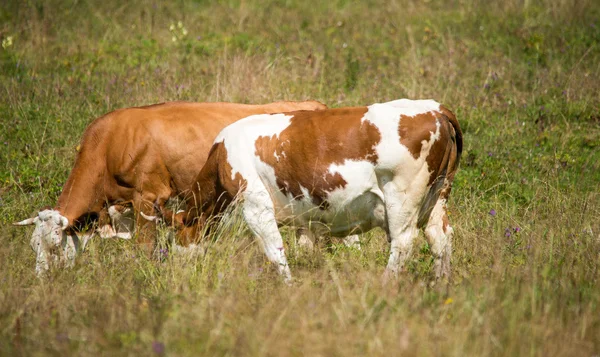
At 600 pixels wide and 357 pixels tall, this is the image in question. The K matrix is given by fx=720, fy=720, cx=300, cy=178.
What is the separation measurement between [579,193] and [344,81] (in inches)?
165

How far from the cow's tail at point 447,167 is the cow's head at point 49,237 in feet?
10.2

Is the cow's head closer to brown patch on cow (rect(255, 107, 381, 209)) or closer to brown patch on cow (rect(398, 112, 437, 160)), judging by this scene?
brown patch on cow (rect(255, 107, 381, 209))

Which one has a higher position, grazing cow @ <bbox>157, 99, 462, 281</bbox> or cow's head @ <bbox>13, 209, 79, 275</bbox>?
grazing cow @ <bbox>157, 99, 462, 281</bbox>

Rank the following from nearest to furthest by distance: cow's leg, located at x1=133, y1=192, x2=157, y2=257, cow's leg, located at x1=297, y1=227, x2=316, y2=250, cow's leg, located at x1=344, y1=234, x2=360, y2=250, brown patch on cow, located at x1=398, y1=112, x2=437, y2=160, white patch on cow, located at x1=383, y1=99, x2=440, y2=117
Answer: brown patch on cow, located at x1=398, y1=112, x2=437, y2=160, white patch on cow, located at x1=383, y1=99, x2=440, y2=117, cow's leg, located at x1=297, y1=227, x2=316, y2=250, cow's leg, located at x1=133, y1=192, x2=157, y2=257, cow's leg, located at x1=344, y1=234, x2=360, y2=250

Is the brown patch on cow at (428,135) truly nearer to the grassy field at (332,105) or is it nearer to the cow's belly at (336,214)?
the cow's belly at (336,214)

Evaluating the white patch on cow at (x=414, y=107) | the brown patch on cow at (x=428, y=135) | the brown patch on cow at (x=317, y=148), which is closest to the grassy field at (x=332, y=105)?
the brown patch on cow at (x=317, y=148)

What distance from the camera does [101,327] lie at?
14.5 feet

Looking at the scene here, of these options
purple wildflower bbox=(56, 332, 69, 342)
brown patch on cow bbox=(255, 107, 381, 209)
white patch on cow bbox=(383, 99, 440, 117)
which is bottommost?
purple wildflower bbox=(56, 332, 69, 342)

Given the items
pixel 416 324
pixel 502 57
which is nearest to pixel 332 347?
pixel 416 324

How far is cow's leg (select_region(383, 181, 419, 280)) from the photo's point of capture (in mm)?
5703

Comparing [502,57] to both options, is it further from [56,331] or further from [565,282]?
[56,331]

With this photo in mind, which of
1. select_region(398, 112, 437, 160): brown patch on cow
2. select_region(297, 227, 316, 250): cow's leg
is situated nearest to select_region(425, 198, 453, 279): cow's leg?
select_region(398, 112, 437, 160): brown patch on cow

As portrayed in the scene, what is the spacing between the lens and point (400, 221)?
5.76m

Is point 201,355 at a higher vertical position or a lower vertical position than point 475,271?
higher
